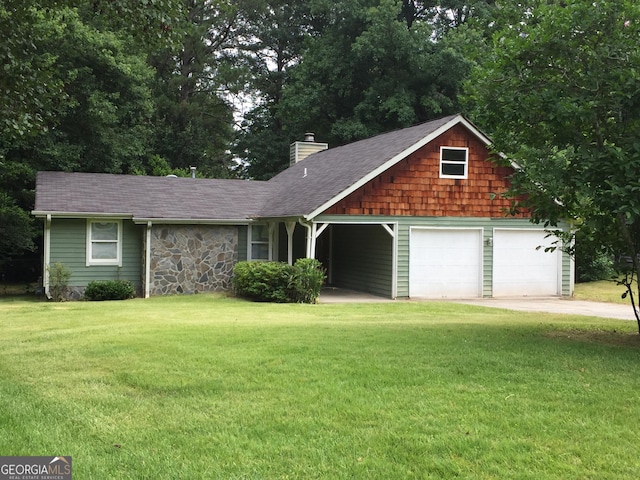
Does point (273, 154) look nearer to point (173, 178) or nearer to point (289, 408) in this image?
point (173, 178)

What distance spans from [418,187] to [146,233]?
7975 mm

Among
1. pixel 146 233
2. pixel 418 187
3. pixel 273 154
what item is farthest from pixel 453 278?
pixel 273 154

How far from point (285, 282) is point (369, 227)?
4.40m

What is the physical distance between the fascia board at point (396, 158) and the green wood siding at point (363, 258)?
83.0 inches

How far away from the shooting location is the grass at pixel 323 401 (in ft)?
14.5

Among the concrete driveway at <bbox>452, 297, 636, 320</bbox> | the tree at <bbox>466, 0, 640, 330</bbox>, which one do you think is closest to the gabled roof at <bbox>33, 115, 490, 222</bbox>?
the concrete driveway at <bbox>452, 297, 636, 320</bbox>

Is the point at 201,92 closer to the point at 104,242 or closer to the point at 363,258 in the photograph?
the point at 104,242

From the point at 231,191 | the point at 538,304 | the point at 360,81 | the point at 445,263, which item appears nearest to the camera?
the point at 538,304

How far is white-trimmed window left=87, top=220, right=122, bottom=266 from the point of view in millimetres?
18281

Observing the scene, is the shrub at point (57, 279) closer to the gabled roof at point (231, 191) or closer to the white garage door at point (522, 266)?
the gabled roof at point (231, 191)

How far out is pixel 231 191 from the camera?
2225 centimetres

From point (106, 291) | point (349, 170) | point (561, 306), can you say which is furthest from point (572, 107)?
point (106, 291)

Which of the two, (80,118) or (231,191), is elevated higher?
(80,118)

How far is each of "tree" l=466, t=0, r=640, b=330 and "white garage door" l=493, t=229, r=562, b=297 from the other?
859 centimetres
